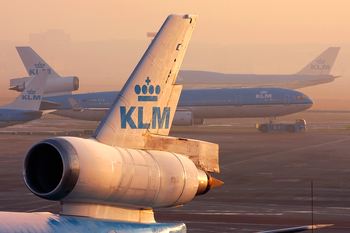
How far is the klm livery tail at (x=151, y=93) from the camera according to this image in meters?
8.05

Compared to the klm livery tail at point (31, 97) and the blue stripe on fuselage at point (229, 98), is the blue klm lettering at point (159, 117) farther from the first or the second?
the blue stripe on fuselage at point (229, 98)

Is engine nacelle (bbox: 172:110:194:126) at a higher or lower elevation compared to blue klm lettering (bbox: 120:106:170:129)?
higher

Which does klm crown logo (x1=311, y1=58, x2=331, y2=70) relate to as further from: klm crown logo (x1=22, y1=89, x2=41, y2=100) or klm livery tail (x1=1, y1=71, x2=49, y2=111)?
klm crown logo (x1=22, y1=89, x2=41, y2=100)

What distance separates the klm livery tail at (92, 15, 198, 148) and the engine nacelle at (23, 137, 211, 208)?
1.71 feet

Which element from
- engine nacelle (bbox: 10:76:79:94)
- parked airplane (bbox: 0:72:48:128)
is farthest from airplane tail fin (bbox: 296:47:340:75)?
parked airplane (bbox: 0:72:48:128)

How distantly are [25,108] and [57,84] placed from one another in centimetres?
1450

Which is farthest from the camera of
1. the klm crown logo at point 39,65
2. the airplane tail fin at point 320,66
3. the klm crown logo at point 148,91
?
the airplane tail fin at point 320,66

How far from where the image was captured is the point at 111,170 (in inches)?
261

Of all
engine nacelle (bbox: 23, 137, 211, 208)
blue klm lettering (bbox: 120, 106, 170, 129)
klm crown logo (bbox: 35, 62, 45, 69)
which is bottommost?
engine nacelle (bbox: 23, 137, 211, 208)

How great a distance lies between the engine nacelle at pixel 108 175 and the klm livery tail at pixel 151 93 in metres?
0.52

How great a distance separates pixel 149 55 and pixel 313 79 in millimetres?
126525

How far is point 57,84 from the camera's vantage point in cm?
6488

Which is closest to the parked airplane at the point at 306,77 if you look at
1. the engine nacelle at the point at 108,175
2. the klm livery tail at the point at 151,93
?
the klm livery tail at the point at 151,93

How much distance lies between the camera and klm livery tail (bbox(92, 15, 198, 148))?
8047mm
